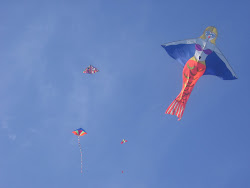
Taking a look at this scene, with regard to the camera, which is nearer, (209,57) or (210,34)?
(210,34)

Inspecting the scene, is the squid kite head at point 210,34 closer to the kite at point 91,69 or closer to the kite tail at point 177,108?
the kite tail at point 177,108

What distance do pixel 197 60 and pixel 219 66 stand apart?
1.89 m

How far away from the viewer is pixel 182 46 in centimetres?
2264

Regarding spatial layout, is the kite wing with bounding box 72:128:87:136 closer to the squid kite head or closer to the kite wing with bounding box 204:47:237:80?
the kite wing with bounding box 204:47:237:80

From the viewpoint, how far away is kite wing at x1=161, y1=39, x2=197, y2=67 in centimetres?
2242

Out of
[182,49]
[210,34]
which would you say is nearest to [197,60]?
[182,49]

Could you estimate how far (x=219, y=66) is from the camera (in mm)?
22703

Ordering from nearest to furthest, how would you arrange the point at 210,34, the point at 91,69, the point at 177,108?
the point at 210,34 < the point at 177,108 < the point at 91,69

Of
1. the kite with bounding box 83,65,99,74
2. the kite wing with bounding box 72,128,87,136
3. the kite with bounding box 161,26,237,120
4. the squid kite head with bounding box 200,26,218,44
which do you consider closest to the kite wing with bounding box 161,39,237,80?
the kite with bounding box 161,26,237,120

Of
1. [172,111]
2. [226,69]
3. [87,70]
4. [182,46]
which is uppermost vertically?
[87,70]

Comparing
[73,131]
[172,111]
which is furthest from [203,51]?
[73,131]

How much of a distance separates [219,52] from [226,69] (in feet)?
4.69

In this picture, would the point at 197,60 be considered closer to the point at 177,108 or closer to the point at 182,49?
the point at 182,49

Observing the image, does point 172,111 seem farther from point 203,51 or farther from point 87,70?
point 87,70
